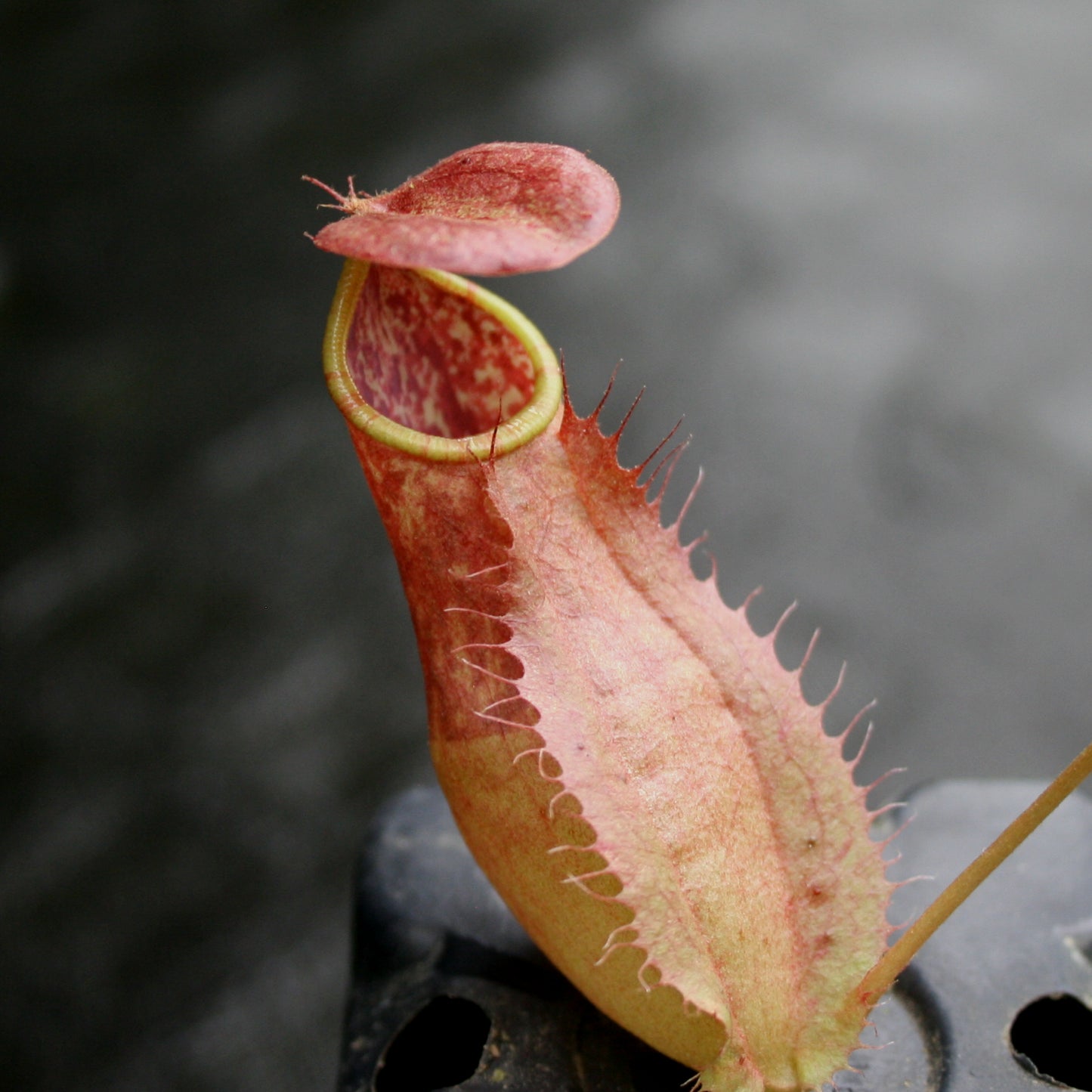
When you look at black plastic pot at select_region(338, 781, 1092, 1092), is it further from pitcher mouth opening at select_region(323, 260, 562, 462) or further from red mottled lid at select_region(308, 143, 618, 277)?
red mottled lid at select_region(308, 143, 618, 277)

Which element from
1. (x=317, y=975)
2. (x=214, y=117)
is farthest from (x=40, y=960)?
(x=214, y=117)

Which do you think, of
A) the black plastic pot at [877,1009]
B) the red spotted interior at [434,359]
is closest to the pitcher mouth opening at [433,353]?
the red spotted interior at [434,359]

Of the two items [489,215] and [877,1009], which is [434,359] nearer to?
[489,215]

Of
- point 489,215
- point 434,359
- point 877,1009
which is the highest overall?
point 489,215

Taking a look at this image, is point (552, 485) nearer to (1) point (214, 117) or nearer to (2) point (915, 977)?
(2) point (915, 977)

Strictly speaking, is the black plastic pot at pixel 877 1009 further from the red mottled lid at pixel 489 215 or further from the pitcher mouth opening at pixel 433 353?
the red mottled lid at pixel 489 215

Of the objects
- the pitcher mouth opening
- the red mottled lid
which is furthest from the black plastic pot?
the red mottled lid

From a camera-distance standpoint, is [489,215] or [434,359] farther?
[434,359]

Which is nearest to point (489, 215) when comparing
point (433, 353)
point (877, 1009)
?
point (433, 353)
